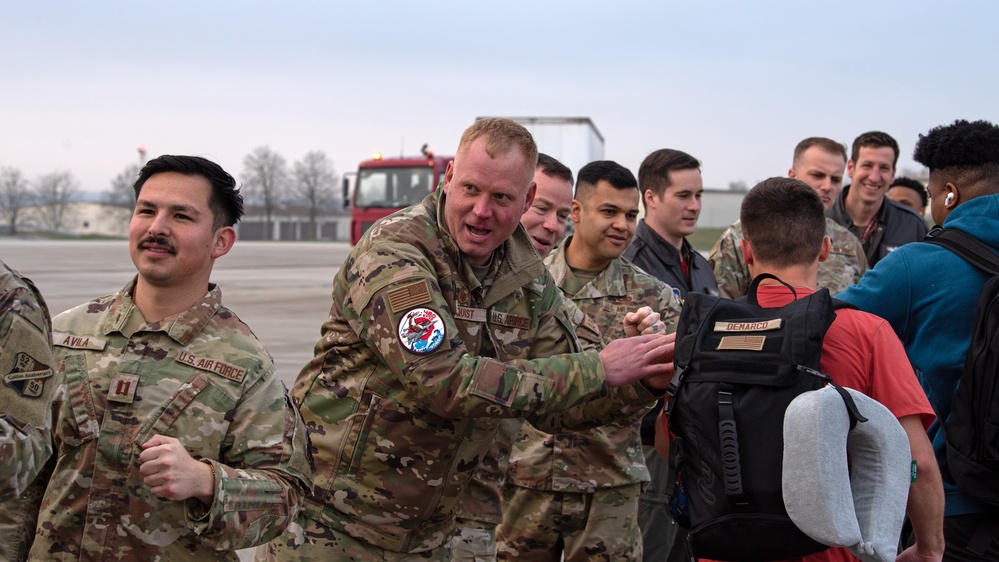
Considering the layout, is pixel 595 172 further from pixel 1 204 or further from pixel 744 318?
pixel 1 204

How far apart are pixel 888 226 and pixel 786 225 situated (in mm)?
4092

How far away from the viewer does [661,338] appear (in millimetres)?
2848

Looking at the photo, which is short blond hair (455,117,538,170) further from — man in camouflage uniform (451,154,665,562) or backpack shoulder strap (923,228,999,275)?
backpack shoulder strap (923,228,999,275)

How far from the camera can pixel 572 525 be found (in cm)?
419

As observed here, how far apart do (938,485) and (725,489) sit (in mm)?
720

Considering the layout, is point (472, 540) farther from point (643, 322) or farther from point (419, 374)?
point (419, 374)

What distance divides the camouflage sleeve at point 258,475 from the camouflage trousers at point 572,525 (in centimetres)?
175

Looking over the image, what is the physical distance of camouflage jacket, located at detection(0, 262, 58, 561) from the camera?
6.59 ft

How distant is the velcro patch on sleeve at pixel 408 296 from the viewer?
2641 millimetres

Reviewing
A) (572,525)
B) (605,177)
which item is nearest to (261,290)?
(605,177)

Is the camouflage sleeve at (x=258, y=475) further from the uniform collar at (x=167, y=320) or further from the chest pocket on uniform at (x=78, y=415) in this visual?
the chest pocket on uniform at (x=78, y=415)

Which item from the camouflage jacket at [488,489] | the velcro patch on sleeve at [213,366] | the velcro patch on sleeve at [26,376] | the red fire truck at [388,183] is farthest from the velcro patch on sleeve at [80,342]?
the red fire truck at [388,183]

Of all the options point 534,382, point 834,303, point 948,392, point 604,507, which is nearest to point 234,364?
point 534,382

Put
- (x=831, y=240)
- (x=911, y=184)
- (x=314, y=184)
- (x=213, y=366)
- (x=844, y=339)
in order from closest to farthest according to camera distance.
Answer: (x=213, y=366) < (x=844, y=339) < (x=831, y=240) < (x=911, y=184) < (x=314, y=184)
